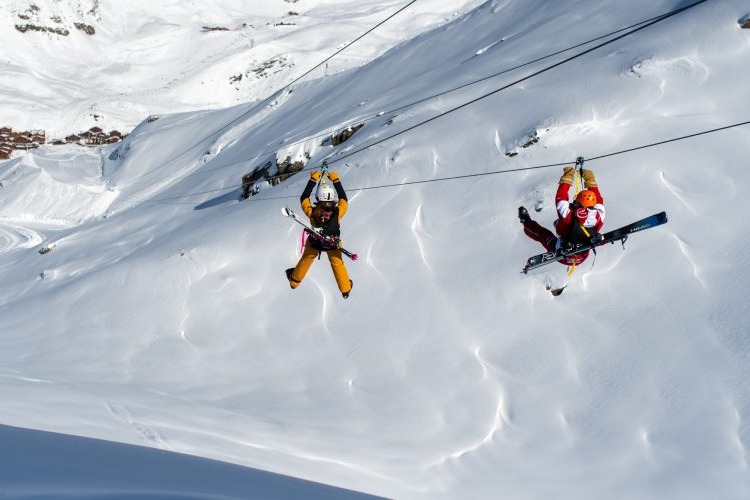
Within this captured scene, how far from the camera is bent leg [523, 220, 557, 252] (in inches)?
412

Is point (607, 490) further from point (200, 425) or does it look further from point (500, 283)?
point (200, 425)

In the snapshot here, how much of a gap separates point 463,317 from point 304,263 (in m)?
2.82

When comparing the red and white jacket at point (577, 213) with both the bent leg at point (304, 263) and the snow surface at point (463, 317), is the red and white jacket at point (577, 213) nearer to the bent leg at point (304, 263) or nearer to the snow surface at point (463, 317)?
the snow surface at point (463, 317)

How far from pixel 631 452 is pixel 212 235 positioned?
416 inches

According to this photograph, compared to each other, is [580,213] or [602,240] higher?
[580,213]

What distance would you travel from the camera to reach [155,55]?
66.6 m

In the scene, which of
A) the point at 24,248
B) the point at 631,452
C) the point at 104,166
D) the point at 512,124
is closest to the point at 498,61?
the point at 512,124

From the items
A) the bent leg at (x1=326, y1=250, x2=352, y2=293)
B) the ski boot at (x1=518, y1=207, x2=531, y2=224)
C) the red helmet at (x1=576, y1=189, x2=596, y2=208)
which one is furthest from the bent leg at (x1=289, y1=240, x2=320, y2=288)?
the red helmet at (x1=576, y1=189, x2=596, y2=208)

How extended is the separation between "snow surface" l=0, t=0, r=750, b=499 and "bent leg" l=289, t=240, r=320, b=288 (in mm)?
1326

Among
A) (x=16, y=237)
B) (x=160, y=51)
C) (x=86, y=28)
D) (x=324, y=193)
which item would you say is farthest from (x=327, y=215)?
(x=86, y=28)

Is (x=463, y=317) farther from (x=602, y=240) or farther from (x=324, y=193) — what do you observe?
(x=324, y=193)

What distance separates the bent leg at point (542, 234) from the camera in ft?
34.3

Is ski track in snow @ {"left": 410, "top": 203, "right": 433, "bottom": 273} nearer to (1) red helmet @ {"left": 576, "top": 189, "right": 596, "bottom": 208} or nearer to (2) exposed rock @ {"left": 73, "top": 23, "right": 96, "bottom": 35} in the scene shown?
(1) red helmet @ {"left": 576, "top": 189, "right": 596, "bottom": 208}

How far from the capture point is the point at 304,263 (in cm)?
1135
